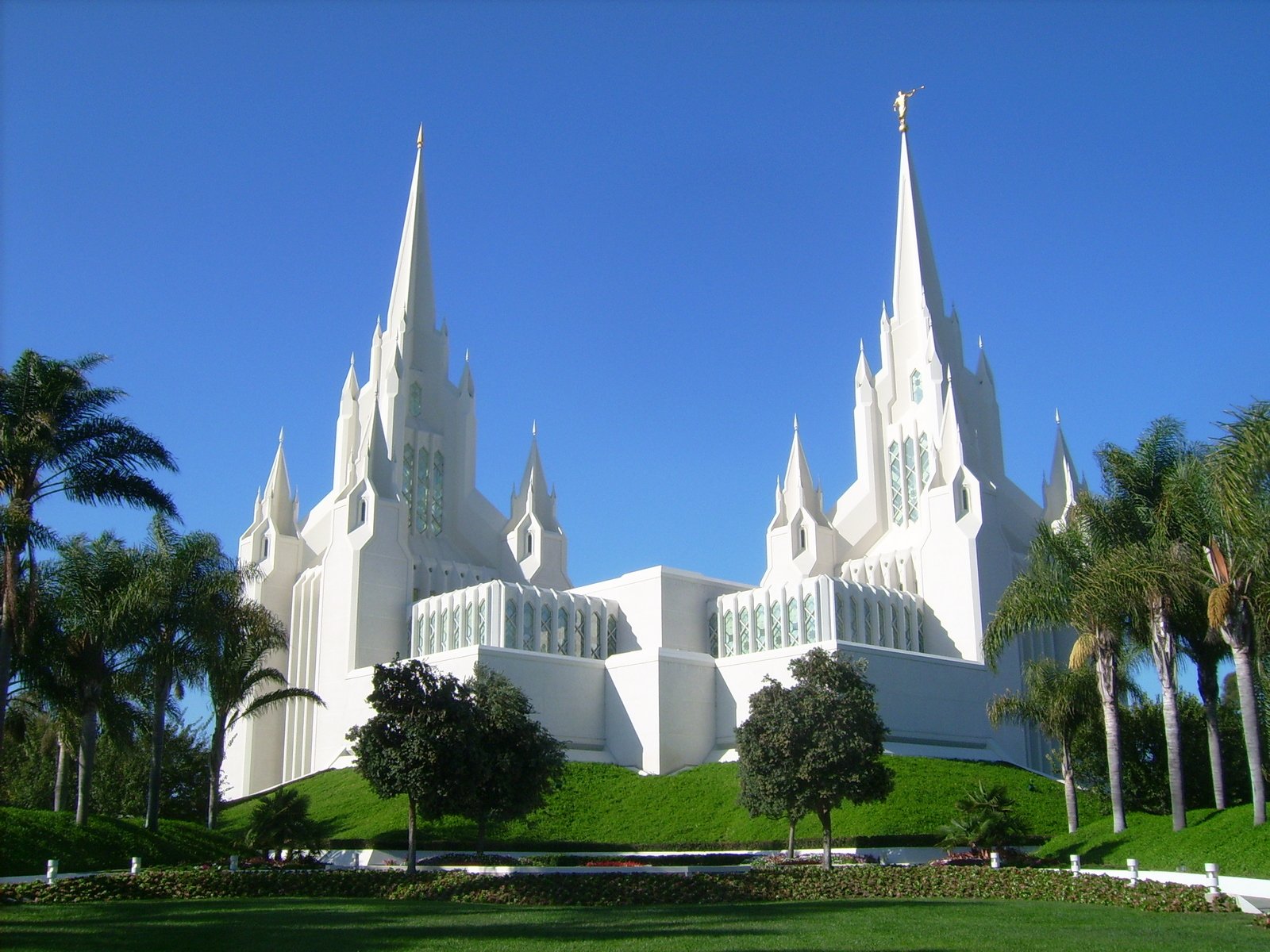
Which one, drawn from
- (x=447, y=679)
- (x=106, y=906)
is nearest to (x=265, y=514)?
(x=447, y=679)

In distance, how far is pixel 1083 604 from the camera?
23.2 metres

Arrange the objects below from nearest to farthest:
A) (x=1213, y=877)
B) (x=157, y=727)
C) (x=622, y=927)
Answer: (x=622, y=927) < (x=1213, y=877) < (x=157, y=727)

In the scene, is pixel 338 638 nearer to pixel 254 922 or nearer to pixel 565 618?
pixel 565 618

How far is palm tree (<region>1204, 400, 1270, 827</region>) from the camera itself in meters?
16.8

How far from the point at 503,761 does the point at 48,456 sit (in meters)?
9.87

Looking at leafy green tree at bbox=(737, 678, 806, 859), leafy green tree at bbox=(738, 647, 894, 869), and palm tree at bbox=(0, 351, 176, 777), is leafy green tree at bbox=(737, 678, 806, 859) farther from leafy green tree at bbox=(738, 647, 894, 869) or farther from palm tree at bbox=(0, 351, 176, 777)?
palm tree at bbox=(0, 351, 176, 777)

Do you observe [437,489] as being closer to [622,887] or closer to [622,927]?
[622,887]

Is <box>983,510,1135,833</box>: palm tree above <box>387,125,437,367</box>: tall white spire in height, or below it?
below

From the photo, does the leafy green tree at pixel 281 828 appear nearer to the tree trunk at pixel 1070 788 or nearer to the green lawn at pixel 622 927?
the green lawn at pixel 622 927

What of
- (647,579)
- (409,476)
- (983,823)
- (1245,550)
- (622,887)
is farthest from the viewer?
(409,476)

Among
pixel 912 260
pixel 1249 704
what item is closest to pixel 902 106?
pixel 912 260

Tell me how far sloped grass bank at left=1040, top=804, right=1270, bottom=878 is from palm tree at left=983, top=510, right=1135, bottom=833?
727mm

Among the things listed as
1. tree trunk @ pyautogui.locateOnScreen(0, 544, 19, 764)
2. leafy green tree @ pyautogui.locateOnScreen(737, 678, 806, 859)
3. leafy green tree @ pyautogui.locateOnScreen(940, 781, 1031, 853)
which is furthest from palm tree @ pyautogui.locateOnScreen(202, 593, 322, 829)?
leafy green tree @ pyautogui.locateOnScreen(940, 781, 1031, 853)

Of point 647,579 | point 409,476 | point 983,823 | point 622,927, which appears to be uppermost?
point 409,476
